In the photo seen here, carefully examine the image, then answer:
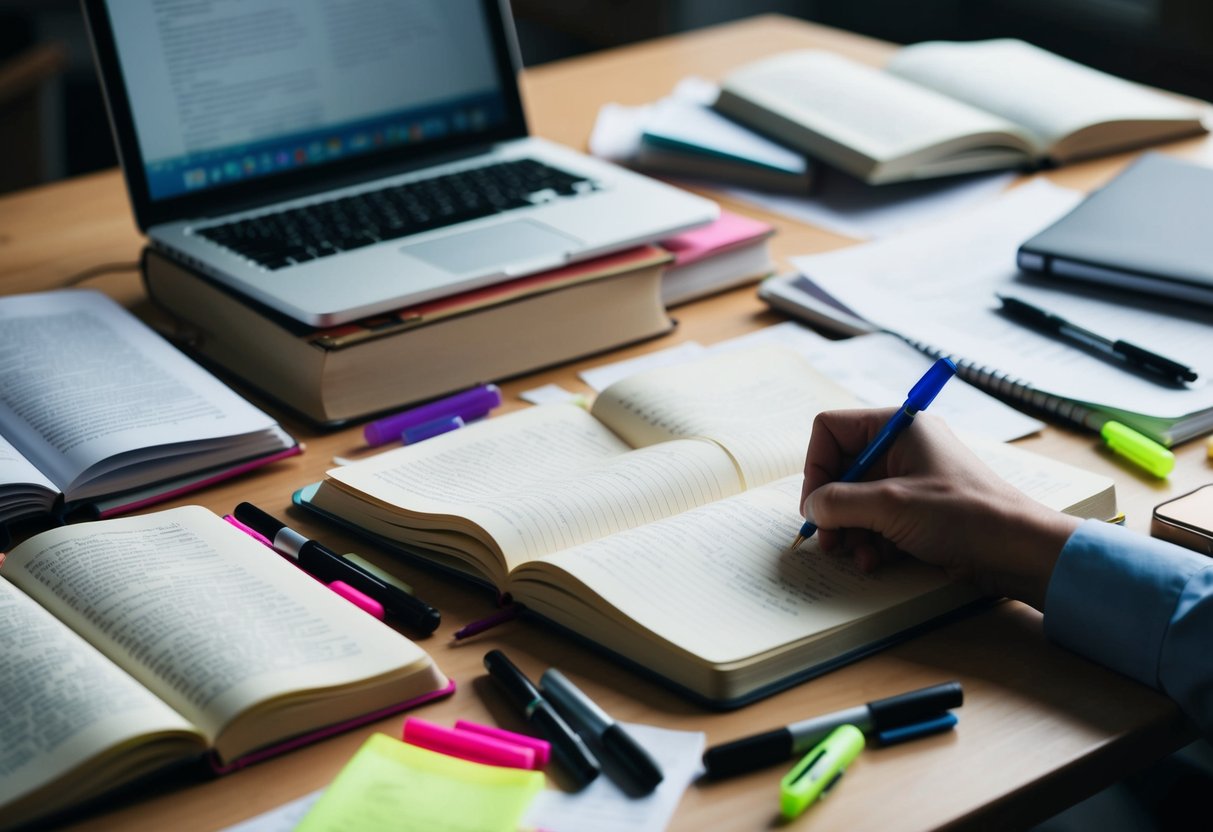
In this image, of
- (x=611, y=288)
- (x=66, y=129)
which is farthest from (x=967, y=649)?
(x=66, y=129)

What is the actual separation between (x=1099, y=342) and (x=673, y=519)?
1.58 ft

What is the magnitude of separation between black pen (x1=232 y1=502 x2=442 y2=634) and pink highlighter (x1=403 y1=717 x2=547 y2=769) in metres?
0.10

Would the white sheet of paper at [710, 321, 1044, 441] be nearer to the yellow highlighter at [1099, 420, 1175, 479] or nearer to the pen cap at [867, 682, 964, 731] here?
the yellow highlighter at [1099, 420, 1175, 479]

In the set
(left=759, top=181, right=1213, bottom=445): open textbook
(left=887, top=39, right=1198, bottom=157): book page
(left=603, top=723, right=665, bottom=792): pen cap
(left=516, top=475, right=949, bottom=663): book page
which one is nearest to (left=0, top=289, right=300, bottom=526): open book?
(left=516, top=475, right=949, bottom=663): book page

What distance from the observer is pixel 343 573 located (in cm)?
85

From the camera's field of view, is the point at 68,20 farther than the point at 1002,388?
Yes

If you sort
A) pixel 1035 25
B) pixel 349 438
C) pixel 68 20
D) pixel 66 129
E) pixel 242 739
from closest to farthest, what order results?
pixel 242 739 < pixel 349 438 < pixel 1035 25 < pixel 66 129 < pixel 68 20

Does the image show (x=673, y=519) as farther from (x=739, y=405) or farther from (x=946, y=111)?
(x=946, y=111)

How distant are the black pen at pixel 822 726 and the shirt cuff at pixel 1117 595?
98mm

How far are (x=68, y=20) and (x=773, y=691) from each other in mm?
5025

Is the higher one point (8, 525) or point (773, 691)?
point (8, 525)

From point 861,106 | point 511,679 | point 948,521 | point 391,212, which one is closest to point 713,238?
point 391,212

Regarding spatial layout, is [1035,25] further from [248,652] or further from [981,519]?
[248,652]

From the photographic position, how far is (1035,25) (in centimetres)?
336
